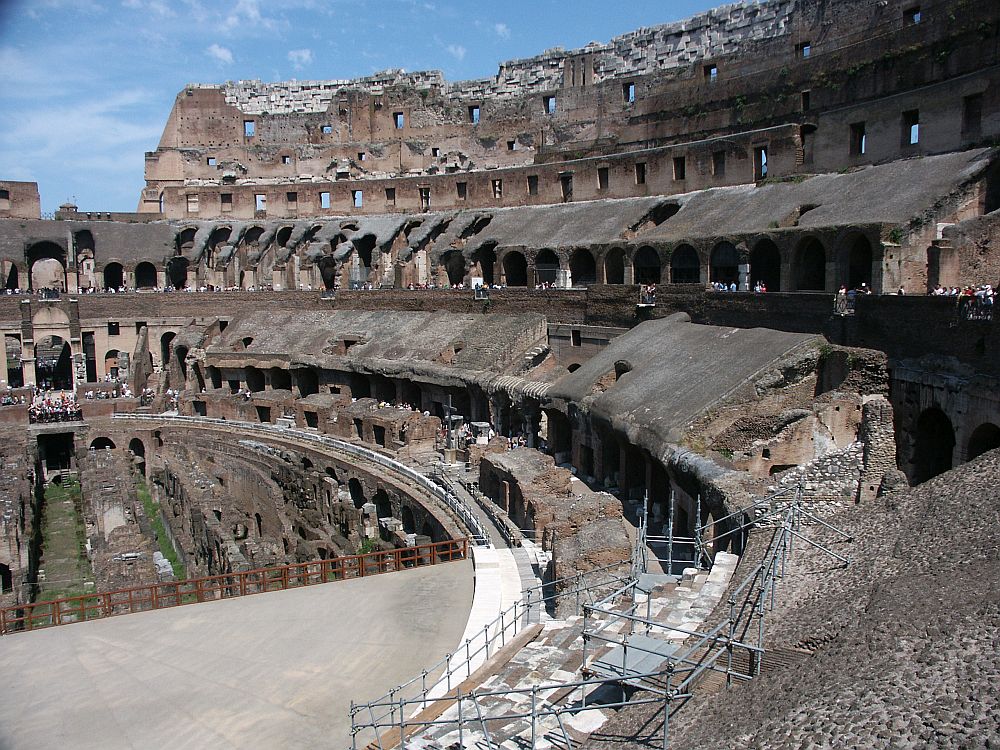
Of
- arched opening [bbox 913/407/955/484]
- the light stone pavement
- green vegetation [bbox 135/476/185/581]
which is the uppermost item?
arched opening [bbox 913/407/955/484]

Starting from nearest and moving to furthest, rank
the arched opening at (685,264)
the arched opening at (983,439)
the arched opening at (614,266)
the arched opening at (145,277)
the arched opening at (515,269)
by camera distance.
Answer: the arched opening at (983,439), the arched opening at (685,264), the arched opening at (614,266), the arched opening at (515,269), the arched opening at (145,277)

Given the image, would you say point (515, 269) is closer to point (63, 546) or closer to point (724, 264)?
point (724, 264)

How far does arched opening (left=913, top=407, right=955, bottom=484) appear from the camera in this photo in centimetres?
1656

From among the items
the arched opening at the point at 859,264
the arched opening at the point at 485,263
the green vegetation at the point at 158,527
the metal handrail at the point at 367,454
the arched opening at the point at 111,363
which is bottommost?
the green vegetation at the point at 158,527

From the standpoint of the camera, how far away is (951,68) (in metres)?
24.5

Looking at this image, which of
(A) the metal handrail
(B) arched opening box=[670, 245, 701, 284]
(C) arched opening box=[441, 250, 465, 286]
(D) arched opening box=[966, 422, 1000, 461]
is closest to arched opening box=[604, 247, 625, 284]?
(B) arched opening box=[670, 245, 701, 284]

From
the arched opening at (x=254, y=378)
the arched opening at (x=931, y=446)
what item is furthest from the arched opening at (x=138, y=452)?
the arched opening at (x=931, y=446)

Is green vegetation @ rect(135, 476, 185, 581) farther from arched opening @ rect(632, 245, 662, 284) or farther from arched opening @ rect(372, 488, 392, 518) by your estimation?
arched opening @ rect(632, 245, 662, 284)

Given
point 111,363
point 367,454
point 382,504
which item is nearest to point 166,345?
point 111,363

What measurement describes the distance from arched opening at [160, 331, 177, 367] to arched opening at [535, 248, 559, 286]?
725 inches

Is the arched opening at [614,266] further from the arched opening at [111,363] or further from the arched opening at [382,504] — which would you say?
the arched opening at [111,363]

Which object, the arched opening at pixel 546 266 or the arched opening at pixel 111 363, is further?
the arched opening at pixel 111 363

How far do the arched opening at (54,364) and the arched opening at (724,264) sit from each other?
2999 centimetres

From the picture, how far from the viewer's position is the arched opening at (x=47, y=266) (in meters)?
42.7
